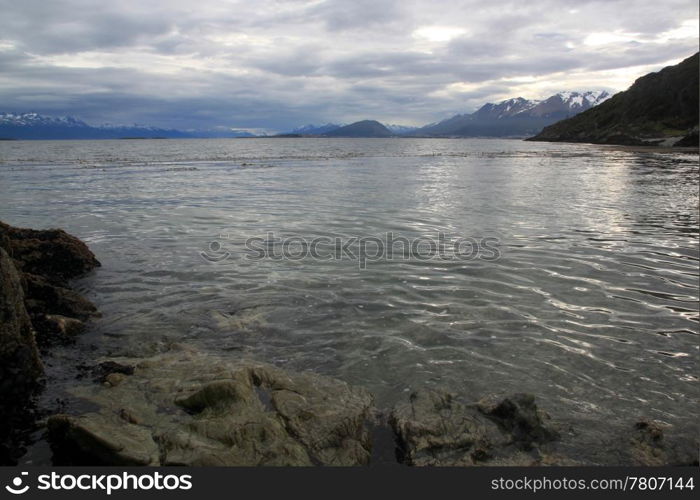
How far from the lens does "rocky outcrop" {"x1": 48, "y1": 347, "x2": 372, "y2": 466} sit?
566 cm

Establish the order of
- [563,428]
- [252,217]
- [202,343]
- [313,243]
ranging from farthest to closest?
[252,217]
[313,243]
[202,343]
[563,428]

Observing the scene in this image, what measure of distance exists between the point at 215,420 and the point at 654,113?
173 m

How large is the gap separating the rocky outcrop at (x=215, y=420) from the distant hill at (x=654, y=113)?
413ft

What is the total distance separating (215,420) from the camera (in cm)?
625

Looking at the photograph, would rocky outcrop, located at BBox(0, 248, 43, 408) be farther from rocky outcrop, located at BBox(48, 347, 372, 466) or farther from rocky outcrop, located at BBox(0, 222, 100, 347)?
rocky outcrop, located at BBox(0, 222, 100, 347)

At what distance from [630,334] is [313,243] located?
12.0 meters

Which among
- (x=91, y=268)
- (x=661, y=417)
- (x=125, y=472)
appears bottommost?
(x=661, y=417)

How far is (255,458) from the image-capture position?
576cm

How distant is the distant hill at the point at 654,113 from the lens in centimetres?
12457

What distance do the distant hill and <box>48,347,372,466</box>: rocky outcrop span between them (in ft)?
413

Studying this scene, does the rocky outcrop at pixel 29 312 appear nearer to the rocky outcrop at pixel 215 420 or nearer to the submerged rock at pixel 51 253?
the submerged rock at pixel 51 253

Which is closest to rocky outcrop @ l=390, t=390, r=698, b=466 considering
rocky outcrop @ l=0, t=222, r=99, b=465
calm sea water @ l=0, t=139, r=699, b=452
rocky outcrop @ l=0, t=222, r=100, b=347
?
calm sea water @ l=0, t=139, r=699, b=452

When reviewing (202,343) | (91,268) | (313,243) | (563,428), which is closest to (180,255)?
(91,268)

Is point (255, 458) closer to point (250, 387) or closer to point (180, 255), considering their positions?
point (250, 387)
